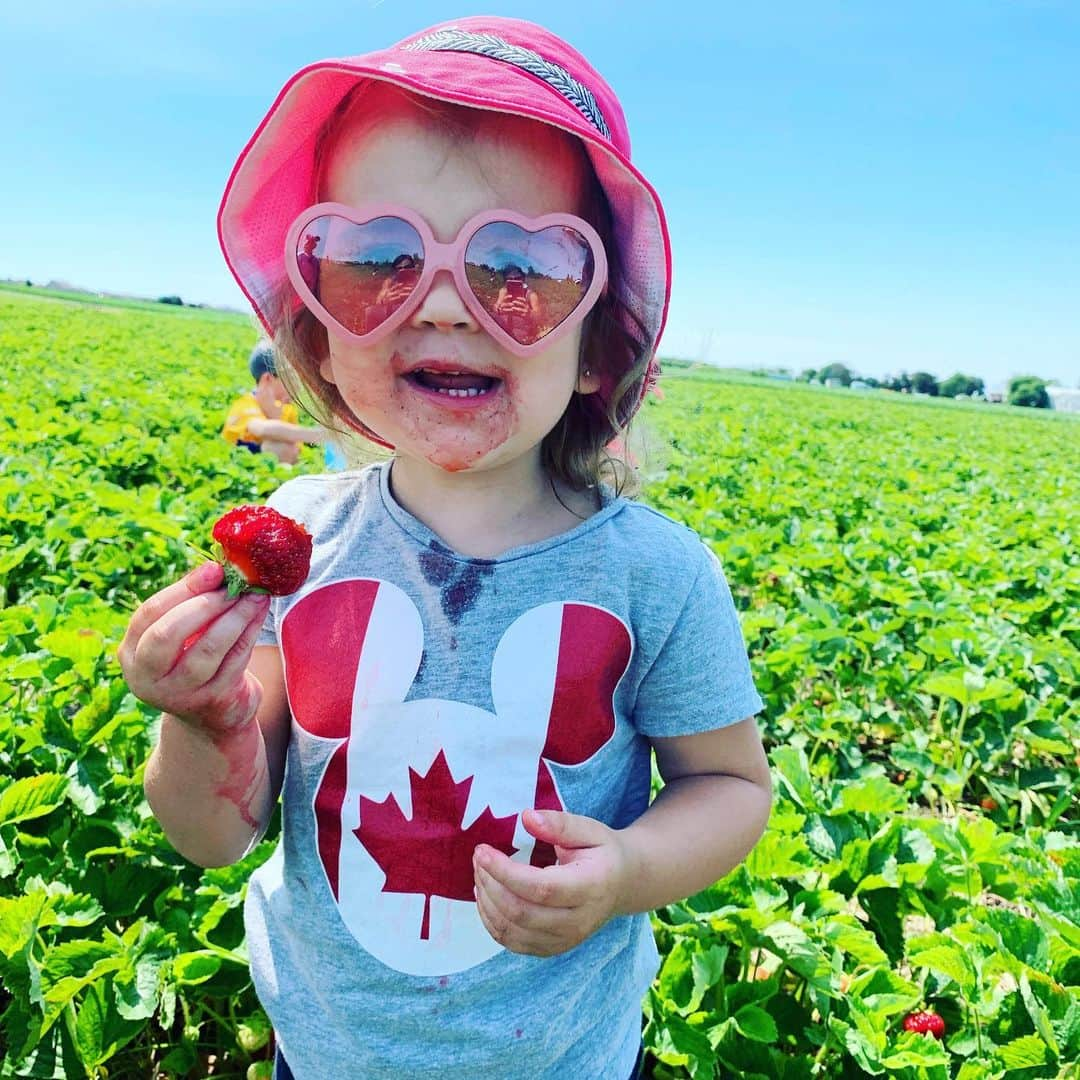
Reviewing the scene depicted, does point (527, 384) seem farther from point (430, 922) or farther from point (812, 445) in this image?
point (812, 445)

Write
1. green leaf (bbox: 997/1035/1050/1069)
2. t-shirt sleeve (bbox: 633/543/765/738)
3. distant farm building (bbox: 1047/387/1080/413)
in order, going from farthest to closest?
distant farm building (bbox: 1047/387/1080/413) → green leaf (bbox: 997/1035/1050/1069) → t-shirt sleeve (bbox: 633/543/765/738)

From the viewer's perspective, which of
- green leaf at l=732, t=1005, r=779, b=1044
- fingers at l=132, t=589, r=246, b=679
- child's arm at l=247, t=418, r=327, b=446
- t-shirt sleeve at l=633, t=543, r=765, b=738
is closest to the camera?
fingers at l=132, t=589, r=246, b=679

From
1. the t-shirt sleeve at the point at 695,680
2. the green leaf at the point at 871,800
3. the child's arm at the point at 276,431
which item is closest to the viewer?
the t-shirt sleeve at the point at 695,680

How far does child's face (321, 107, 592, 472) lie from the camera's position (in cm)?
108

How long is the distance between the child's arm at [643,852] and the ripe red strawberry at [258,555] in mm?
381

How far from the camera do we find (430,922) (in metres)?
1.17

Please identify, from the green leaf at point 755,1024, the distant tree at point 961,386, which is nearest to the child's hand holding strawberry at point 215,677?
the green leaf at point 755,1024

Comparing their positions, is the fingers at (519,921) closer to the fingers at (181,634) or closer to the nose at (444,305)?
the fingers at (181,634)

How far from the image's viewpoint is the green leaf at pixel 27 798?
176 cm

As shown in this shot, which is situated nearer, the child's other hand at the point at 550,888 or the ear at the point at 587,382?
the child's other hand at the point at 550,888

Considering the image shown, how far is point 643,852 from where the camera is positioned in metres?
1.12

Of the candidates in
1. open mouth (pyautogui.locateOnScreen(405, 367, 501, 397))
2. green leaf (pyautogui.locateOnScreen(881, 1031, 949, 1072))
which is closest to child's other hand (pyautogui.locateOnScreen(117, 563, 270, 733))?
open mouth (pyautogui.locateOnScreen(405, 367, 501, 397))

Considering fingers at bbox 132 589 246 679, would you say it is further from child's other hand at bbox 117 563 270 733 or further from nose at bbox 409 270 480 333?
nose at bbox 409 270 480 333

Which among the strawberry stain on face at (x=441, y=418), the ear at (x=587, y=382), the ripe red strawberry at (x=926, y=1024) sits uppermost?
the ear at (x=587, y=382)
